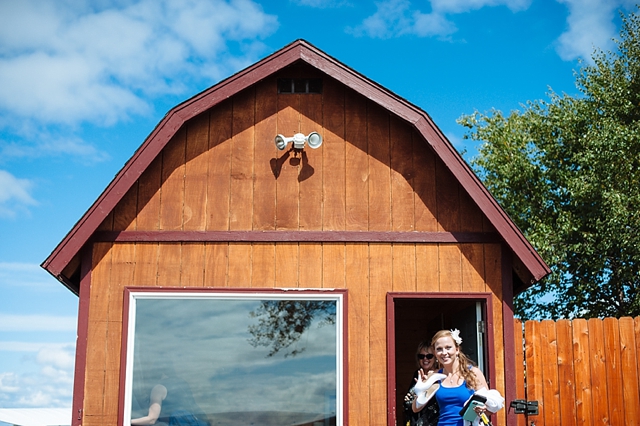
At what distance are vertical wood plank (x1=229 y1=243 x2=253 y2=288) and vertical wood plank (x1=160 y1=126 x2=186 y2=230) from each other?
60cm

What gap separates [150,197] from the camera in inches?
288

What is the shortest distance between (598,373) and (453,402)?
314cm

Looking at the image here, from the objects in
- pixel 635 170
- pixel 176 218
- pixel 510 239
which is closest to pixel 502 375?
pixel 510 239

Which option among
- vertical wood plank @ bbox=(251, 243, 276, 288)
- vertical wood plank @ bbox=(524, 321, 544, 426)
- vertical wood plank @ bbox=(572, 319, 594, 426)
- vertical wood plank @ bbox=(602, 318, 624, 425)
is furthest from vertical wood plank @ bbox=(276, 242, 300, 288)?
vertical wood plank @ bbox=(602, 318, 624, 425)

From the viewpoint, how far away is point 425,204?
740 centimetres

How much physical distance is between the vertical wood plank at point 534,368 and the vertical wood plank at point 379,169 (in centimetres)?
222

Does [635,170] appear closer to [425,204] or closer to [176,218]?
[425,204]

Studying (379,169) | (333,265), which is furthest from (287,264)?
(379,169)

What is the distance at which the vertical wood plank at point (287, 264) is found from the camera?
717 centimetres

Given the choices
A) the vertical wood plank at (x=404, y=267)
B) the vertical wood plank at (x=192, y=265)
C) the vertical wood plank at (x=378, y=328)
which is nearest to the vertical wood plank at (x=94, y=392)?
the vertical wood plank at (x=192, y=265)

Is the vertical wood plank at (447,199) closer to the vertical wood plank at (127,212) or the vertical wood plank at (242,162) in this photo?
the vertical wood plank at (242,162)

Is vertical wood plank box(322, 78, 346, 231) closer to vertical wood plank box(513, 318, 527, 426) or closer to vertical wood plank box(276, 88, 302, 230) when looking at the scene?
vertical wood plank box(276, 88, 302, 230)

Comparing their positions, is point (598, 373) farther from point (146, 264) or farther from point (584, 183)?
point (584, 183)

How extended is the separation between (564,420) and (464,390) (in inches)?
116
